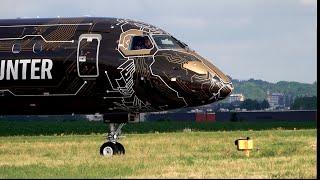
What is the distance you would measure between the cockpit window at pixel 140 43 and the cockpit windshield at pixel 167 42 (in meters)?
0.33

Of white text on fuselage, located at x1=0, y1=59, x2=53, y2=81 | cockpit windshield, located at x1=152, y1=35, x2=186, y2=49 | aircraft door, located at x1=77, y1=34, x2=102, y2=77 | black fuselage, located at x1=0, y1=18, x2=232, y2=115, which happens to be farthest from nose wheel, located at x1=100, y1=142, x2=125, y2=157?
cockpit windshield, located at x1=152, y1=35, x2=186, y2=49

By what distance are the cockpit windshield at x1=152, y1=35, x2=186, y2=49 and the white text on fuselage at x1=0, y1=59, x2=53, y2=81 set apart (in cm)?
417

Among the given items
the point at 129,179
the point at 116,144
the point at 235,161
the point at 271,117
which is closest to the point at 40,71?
the point at 116,144

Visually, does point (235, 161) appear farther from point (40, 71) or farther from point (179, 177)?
point (40, 71)

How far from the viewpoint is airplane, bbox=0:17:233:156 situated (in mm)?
27234

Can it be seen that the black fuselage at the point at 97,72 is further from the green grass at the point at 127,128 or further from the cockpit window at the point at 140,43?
the green grass at the point at 127,128

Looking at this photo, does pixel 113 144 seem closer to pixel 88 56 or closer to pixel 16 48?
pixel 88 56

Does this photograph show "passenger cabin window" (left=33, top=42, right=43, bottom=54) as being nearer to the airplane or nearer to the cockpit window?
the airplane

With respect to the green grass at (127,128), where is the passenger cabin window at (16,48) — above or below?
above

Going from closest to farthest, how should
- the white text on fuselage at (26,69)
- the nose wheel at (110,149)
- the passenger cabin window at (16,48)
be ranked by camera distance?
the white text on fuselage at (26,69) < the passenger cabin window at (16,48) < the nose wheel at (110,149)

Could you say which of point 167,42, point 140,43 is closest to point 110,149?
point 140,43

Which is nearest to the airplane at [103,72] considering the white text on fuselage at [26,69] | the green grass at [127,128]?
the white text on fuselage at [26,69]

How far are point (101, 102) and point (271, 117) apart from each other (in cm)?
16205

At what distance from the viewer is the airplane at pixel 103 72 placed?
2723cm
